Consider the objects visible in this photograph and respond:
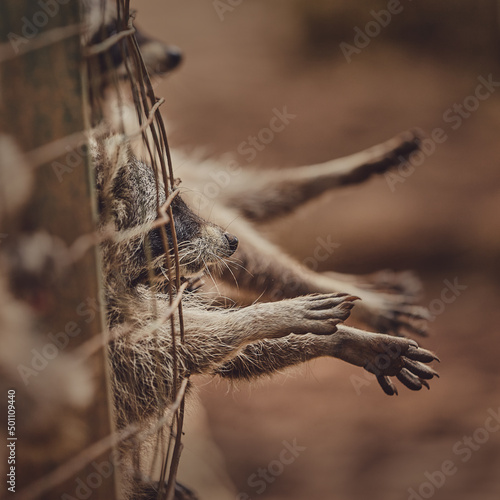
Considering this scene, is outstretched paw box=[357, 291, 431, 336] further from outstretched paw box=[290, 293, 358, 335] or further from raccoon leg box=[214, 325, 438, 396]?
outstretched paw box=[290, 293, 358, 335]

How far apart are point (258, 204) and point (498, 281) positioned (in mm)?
2749

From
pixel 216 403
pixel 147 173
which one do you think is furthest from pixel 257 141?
pixel 147 173

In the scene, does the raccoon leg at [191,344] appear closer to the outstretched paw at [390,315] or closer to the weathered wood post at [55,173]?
the weathered wood post at [55,173]

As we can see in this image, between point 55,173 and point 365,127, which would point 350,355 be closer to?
point 55,173

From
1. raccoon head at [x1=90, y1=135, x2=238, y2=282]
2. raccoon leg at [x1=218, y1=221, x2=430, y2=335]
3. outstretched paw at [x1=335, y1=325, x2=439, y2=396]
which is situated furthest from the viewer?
raccoon leg at [x1=218, y1=221, x2=430, y2=335]

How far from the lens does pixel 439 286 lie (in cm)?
461

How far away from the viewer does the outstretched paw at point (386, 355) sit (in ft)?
4.66

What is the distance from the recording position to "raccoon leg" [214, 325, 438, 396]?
4.67ft

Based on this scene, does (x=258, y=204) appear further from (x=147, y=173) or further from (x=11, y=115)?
(x=11, y=115)

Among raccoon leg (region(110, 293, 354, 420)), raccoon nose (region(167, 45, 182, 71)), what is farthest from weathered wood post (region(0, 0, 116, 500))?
raccoon nose (region(167, 45, 182, 71))

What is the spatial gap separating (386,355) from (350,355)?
87mm

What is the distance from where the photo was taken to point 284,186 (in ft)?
8.54

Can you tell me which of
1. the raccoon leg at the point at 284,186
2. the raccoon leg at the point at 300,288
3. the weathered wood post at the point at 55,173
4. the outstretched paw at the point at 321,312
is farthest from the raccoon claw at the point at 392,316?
the weathered wood post at the point at 55,173

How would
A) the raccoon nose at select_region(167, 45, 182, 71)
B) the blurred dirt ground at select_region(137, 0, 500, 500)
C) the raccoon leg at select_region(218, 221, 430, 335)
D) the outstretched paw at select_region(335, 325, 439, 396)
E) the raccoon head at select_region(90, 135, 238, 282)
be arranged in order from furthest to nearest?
the blurred dirt ground at select_region(137, 0, 500, 500)
the raccoon nose at select_region(167, 45, 182, 71)
the raccoon leg at select_region(218, 221, 430, 335)
the outstretched paw at select_region(335, 325, 439, 396)
the raccoon head at select_region(90, 135, 238, 282)
